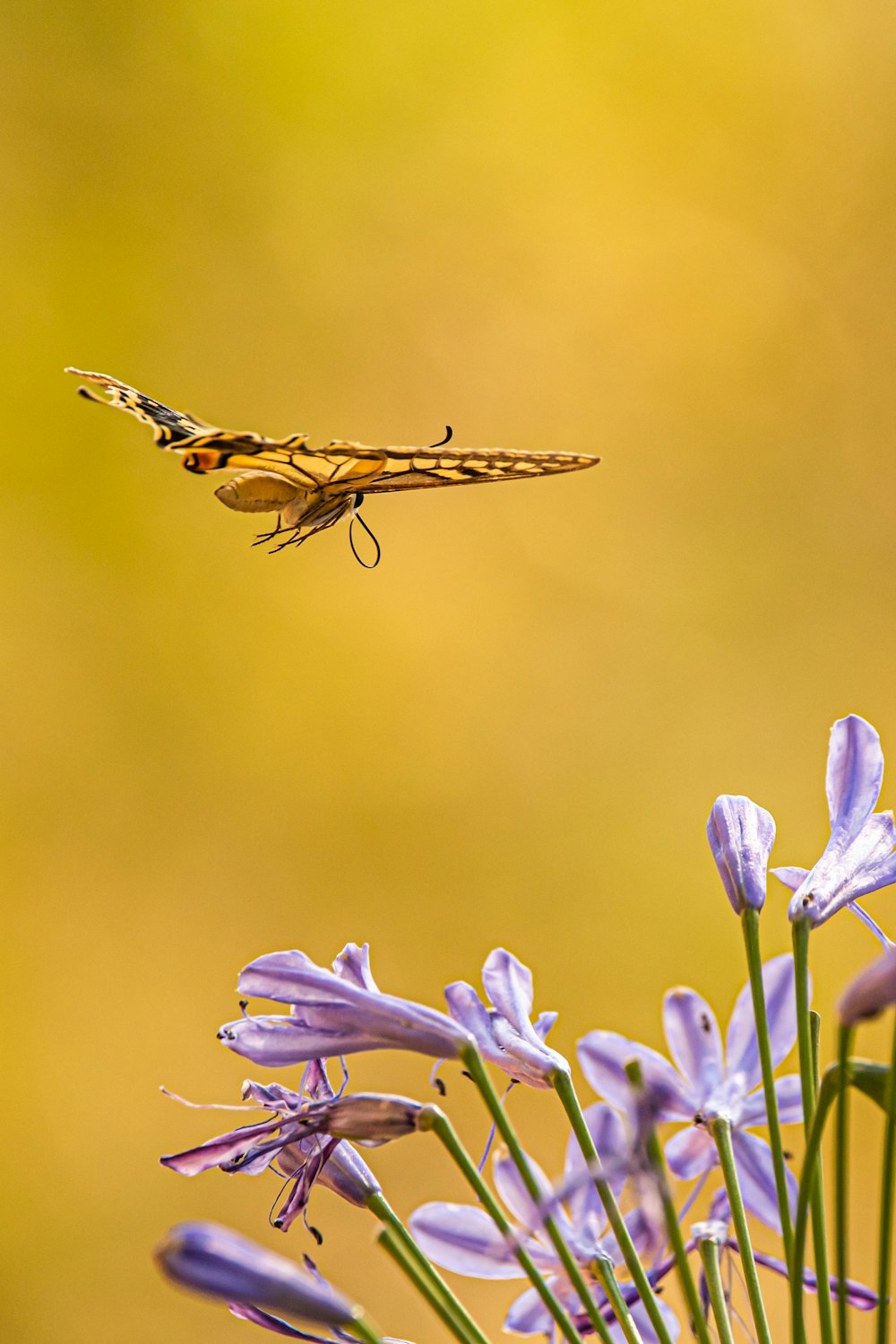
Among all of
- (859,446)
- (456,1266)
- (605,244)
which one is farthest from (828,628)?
(456,1266)

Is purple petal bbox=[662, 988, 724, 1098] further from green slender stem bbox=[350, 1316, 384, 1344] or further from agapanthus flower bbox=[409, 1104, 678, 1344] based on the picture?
green slender stem bbox=[350, 1316, 384, 1344]

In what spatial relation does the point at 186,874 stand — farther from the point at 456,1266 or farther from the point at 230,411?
the point at 456,1266

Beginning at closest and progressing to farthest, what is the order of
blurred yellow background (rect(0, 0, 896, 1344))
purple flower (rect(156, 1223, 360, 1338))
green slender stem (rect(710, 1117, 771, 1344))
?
purple flower (rect(156, 1223, 360, 1338)), green slender stem (rect(710, 1117, 771, 1344)), blurred yellow background (rect(0, 0, 896, 1344))

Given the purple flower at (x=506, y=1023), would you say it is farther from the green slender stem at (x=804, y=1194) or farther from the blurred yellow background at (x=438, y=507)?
the blurred yellow background at (x=438, y=507)

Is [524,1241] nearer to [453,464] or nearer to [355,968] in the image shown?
[355,968]

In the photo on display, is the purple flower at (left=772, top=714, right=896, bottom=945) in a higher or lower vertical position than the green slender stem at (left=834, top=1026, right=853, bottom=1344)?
higher

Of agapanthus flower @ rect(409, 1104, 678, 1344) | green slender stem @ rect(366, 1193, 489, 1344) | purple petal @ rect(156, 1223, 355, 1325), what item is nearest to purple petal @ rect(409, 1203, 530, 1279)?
agapanthus flower @ rect(409, 1104, 678, 1344)
